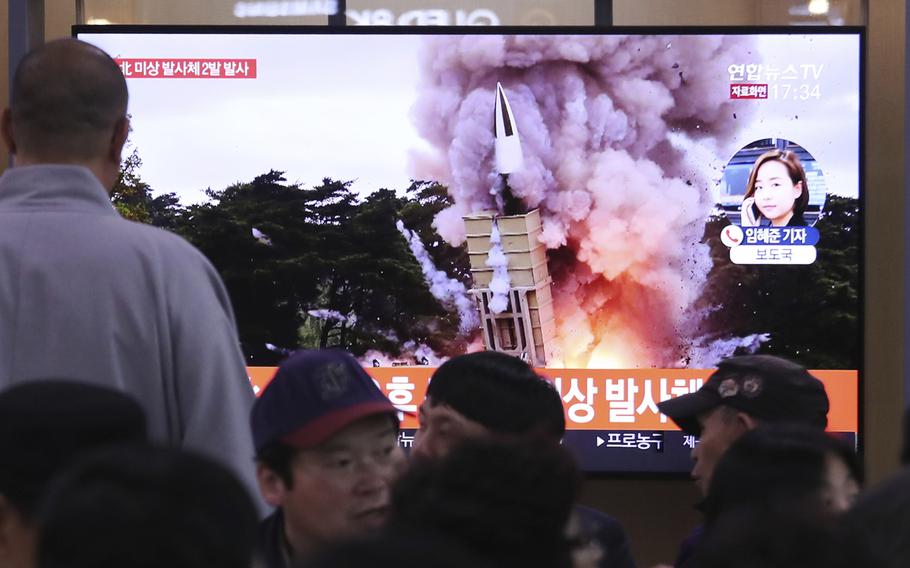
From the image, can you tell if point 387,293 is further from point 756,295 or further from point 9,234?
point 9,234

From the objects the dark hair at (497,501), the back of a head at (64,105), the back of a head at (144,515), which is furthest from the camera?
the back of a head at (64,105)

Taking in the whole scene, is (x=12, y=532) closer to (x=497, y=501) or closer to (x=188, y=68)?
(x=497, y=501)

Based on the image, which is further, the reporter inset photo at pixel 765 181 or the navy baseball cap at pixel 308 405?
the reporter inset photo at pixel 765 181

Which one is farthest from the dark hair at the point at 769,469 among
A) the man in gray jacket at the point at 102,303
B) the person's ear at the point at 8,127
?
the person's ear at the point at 8,127

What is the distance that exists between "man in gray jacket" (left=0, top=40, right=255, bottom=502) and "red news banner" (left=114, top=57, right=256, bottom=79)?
245 centimetres

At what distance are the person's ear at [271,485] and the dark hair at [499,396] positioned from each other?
0.58 metres

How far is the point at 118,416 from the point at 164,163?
3.30 metres

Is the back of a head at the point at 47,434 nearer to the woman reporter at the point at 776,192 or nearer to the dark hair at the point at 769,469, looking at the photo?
the dark hair at the point at 769,469

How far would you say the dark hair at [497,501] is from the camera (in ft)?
4.56

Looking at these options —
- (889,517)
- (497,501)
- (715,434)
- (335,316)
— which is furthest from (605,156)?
(497,501)

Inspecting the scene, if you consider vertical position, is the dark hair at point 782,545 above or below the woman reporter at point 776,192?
below

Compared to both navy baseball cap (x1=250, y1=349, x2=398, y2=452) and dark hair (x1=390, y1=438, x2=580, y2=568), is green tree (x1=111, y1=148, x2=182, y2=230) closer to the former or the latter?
navy baseball cap (x1=250, y1=349, x2=398, y2=452)

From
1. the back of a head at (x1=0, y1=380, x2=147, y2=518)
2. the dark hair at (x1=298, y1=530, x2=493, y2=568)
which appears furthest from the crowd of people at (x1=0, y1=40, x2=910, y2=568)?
Result: the dark hair at (x1=298, y1=530, x2=493, y2=568)

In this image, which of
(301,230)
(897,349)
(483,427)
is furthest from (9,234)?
(897,349)
